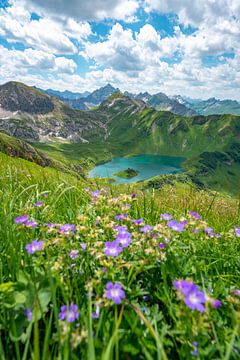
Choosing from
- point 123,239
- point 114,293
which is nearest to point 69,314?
point 114,293

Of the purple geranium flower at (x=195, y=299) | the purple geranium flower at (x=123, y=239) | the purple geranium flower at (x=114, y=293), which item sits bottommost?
the purple geranium flower at (x=114, y=293)

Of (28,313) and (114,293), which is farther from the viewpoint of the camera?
(28,313)

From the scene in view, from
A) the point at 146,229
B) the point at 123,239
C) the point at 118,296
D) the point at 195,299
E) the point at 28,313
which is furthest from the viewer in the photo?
the point at 146,229

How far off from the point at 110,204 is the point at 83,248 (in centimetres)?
106

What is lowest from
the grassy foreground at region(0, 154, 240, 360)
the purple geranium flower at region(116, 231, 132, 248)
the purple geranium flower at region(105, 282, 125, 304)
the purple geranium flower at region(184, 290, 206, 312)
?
the grassy foreground at region(0, 154, 240, 360)

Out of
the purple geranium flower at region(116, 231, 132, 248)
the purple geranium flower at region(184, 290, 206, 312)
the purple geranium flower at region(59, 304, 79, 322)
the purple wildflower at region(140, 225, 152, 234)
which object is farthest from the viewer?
the purple wildflower at region(140, 225, 152, 234)

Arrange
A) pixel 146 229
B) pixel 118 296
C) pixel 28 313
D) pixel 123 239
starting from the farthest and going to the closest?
pixel 146 229 < pixel 123 239 < pixel 28 313 < pixel 118 296

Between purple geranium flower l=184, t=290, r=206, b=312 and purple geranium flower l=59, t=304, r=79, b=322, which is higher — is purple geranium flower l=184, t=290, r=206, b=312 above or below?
above

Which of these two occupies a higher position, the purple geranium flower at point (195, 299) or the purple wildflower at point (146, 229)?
the purple geranium flower at point (195, 299)

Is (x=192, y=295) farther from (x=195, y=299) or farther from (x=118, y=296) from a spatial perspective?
(x=118, y=296)

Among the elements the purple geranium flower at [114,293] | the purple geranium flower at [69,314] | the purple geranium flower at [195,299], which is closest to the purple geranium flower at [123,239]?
the purple geranium flower at [114,293]

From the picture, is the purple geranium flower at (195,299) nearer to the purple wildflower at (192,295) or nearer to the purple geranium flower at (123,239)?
the purple wildflower at (192,295)

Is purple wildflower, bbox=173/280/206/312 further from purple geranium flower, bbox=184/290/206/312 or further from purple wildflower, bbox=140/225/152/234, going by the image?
purple wildflower, bbox=140/225/152/234

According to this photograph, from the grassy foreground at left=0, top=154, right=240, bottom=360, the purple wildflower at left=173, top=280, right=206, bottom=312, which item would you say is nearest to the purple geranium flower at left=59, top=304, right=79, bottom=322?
the grassy foreground at left=0, top=154, right=240, bottom=360
